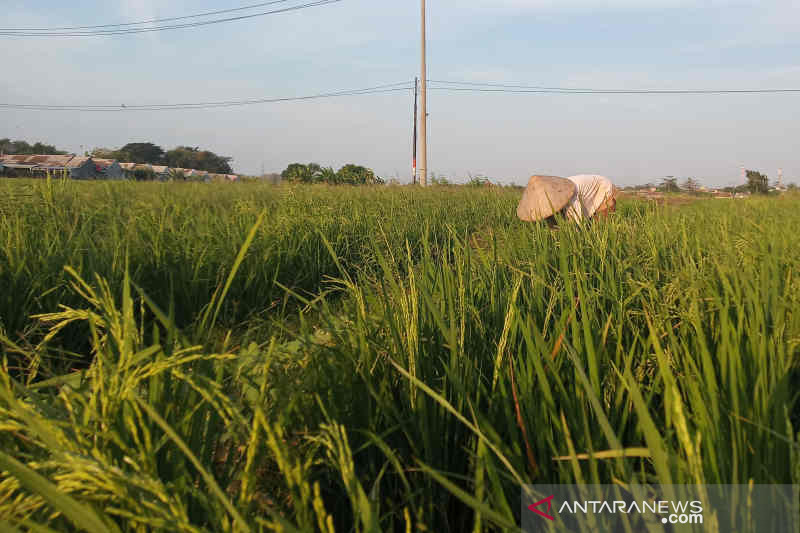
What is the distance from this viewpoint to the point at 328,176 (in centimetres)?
1207

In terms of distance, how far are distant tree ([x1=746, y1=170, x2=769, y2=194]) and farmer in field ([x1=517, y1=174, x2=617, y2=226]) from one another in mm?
6700

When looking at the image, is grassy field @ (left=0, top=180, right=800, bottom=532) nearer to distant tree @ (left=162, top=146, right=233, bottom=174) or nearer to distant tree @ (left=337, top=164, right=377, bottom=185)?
distant tree @ (left=337, top=164, right=377, bottom=185)

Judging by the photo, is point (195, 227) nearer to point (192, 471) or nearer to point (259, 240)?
point (259, 240)

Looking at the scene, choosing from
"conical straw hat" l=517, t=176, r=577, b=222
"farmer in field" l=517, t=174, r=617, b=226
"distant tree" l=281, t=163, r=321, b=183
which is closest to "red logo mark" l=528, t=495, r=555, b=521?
"farmer in field" l=517, t=174, r=617, b=226

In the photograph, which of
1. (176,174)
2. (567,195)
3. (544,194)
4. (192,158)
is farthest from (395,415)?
(192,158)

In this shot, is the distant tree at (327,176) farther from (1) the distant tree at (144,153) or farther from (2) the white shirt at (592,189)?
(1) the distant tree at (144,153)

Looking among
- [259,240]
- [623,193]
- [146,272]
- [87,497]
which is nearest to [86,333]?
[146,272]

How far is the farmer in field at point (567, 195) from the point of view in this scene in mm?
5574

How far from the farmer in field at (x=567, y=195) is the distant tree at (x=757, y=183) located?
670 centimetres

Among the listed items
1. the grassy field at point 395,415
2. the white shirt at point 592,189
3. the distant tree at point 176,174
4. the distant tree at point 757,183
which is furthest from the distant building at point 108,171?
the distant tree at point 757,183

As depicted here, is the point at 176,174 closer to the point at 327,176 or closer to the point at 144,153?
the point at 327,176

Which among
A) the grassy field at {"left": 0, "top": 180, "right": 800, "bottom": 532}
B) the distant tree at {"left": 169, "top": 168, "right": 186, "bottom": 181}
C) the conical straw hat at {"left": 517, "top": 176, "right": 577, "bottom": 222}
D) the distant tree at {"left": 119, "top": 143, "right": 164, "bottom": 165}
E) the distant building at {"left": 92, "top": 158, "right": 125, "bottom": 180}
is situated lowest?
the grassy field at {"left": 0, "top": 180, "right": 800, "bottom": 532}

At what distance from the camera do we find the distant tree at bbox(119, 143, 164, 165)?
45.1 meters

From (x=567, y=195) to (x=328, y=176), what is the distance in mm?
7427
